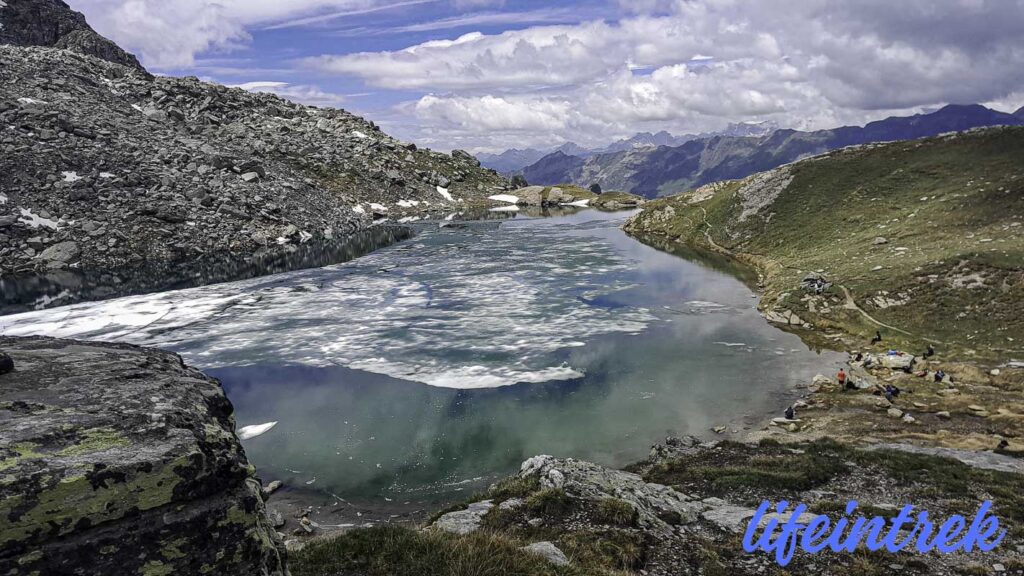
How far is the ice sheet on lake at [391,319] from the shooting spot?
37.0 m

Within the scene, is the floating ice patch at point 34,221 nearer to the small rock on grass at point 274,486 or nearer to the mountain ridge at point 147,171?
the mountain ridge at point 147,171

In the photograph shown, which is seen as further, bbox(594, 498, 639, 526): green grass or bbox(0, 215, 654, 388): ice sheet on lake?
bbox(0, 215, 654, 388): ice sheet on lake

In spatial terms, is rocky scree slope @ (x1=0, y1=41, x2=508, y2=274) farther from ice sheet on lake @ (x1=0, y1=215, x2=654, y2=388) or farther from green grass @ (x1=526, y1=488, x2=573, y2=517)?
green grass @ (x1=526, y1=488, x2=573, y2=517)

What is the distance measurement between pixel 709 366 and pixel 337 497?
2643cm

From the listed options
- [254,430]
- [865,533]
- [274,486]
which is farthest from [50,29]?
[865,533]

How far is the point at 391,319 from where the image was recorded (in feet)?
154

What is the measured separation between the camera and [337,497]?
22.0 metres

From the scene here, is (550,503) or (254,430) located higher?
(550,503)

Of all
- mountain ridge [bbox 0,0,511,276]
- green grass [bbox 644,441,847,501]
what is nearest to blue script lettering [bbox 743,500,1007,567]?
green grass [bbox 644,441,847,501]

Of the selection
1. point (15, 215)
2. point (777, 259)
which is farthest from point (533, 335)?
point (15, 215)

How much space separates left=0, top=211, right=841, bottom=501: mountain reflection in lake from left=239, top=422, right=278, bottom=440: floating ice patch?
58cm

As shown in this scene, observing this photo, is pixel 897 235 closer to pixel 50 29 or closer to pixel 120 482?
pixel 120 482

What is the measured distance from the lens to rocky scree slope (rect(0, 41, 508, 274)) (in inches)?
2832

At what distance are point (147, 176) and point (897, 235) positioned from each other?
113885 millimetres
